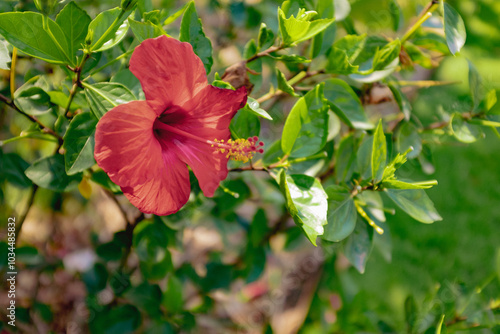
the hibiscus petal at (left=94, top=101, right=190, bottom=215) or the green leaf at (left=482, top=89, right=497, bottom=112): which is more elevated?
the hibiscus petal at (left=94, top=101, right=190, bottom=215)

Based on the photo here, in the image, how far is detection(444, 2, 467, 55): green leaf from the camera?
0.89m

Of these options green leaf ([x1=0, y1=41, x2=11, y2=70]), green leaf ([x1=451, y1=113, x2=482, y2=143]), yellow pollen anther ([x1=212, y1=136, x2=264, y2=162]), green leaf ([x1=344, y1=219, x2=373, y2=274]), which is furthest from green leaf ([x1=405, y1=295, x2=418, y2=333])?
green leaf ([x1=0, y1=41, x2=11, y2=70])

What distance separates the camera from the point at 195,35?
872 millimetres

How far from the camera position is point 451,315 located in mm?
1305

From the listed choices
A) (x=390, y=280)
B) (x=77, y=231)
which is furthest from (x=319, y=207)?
(x=390, y=280)

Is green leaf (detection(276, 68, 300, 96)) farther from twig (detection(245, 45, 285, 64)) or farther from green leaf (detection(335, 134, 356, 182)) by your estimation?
green leaf (detection(335, 134, 356, 182))

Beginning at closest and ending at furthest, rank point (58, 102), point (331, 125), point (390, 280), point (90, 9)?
1. point (58, 102)
2. point (331, 125)
3. point (90, 9)
4. point (390, 280)

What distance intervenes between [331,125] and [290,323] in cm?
129

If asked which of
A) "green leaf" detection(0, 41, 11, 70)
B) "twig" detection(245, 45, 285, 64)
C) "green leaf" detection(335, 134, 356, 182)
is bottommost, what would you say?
"green leaf" detection(335, 134, 356, 182)

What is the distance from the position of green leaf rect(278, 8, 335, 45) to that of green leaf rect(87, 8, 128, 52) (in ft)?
1.01

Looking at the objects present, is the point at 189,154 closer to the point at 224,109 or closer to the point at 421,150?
the point at 224,109

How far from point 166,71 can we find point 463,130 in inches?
30.8

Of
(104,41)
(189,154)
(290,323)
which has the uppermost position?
(104,41)

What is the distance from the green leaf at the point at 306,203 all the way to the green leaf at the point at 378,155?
0.43 feet
